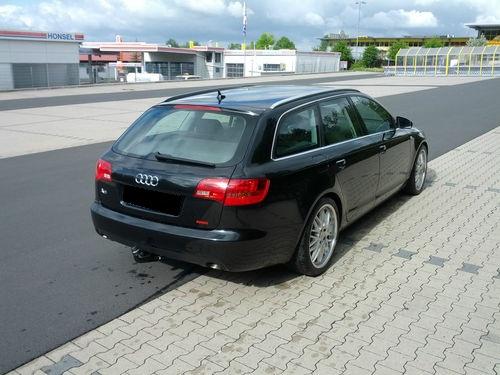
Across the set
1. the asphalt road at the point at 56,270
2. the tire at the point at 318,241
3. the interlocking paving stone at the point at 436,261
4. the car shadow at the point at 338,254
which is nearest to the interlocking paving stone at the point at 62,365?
the asphalt road at the point at 56,270

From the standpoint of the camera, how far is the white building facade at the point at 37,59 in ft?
112

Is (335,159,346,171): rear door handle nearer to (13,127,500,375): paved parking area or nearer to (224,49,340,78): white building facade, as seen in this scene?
(13,127,500,375): paved parking area

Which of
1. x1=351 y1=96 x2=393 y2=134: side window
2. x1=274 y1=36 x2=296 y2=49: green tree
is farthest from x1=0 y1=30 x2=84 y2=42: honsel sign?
x1=274 y1=36 x2=296 y2=49: green tree

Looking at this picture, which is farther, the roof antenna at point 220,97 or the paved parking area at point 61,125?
the paved parking area at point 61,125

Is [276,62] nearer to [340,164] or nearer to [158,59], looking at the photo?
[158,59]

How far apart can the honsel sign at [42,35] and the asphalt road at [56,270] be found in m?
31.5

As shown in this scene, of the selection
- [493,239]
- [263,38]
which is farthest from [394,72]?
A: [263,38]

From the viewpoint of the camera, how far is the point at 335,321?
140 inches

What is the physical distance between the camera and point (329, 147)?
174 inches

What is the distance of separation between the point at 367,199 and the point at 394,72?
50.7m

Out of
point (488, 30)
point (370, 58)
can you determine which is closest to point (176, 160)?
point (370, 58)

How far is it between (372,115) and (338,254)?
64.3 inches

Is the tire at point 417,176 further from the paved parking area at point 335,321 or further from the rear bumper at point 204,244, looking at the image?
the rear bumper at point 204,244

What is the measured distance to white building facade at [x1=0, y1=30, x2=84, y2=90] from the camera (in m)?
34.2
